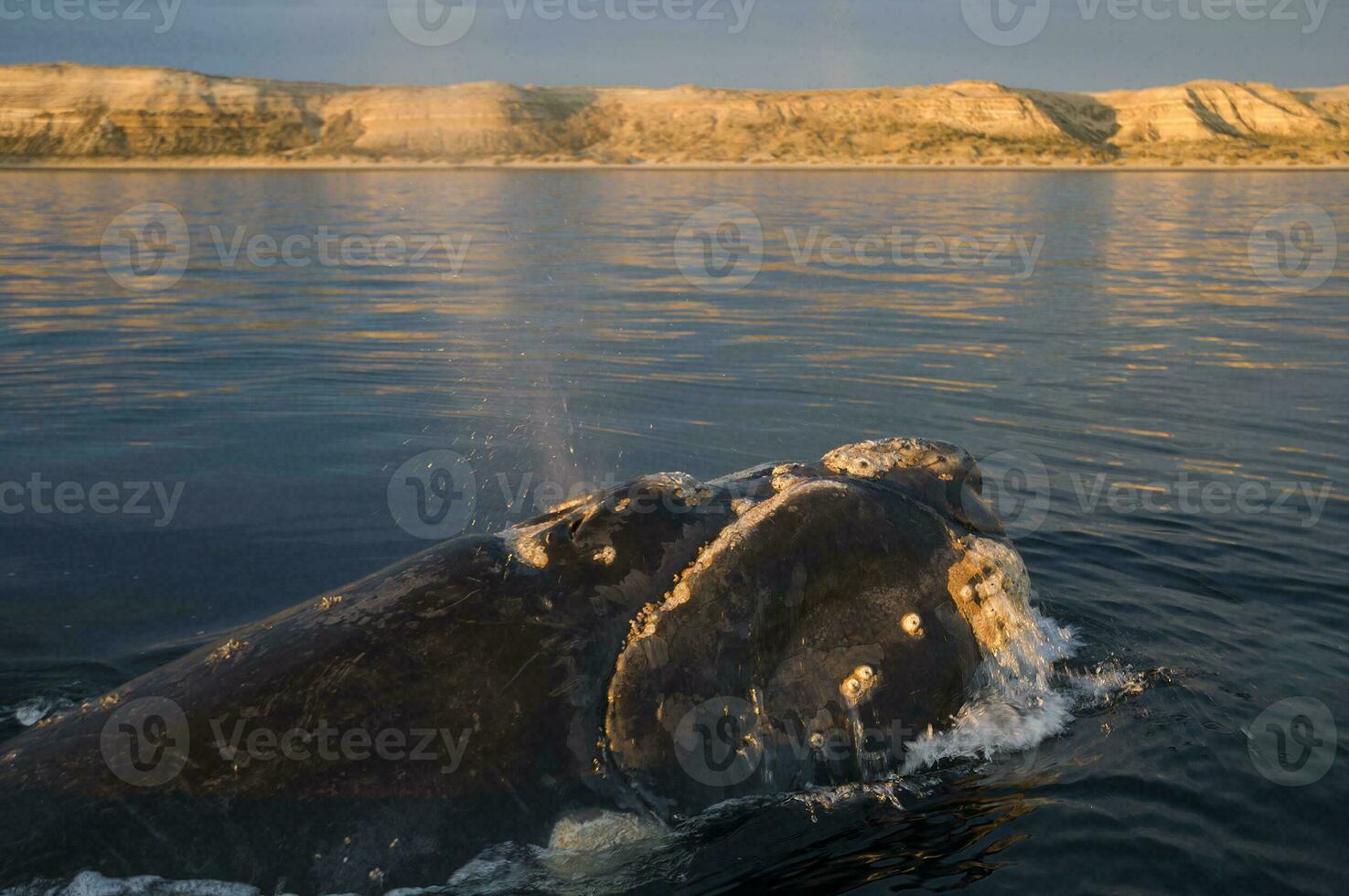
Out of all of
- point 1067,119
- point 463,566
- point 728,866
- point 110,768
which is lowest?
point 728,866

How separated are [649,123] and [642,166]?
31336 millimetres

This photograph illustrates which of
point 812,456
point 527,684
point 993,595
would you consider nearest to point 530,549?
point 527,684

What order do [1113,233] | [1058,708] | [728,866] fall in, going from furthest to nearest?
[1113,233] < [1058,708] < [728,866]

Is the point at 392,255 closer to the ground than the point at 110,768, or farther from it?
farther from it

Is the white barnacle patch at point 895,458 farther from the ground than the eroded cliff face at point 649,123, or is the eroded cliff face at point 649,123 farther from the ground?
the eroded cliff face at point 649,123

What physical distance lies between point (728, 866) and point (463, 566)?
1382 mm

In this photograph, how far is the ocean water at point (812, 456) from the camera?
4516 millimetres

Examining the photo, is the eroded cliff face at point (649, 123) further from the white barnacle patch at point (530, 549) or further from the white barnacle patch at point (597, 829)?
the white barnacle patch at point (597, 829)

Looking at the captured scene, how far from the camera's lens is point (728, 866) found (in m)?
4.07

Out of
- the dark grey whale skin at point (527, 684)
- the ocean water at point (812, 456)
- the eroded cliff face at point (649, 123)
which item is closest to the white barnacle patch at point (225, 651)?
the dark grey whale skin at point (527, 684)

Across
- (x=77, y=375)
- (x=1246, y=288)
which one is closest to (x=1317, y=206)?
(x=1246, y=288)

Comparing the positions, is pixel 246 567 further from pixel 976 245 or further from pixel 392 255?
pixel 976 245

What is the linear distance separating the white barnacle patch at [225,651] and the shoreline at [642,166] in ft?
318

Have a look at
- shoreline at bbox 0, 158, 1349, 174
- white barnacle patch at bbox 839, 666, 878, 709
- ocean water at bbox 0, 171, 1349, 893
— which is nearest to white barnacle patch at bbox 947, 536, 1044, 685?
ocean water at bbox 0, 171, 1349, 893
